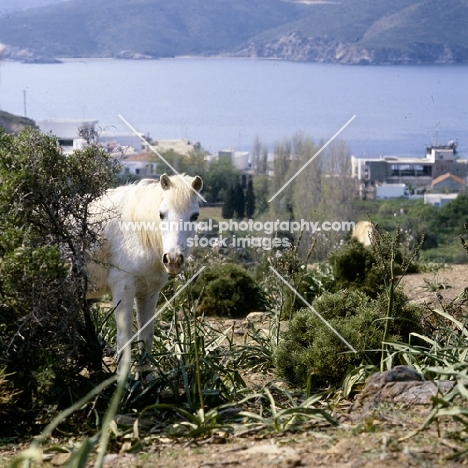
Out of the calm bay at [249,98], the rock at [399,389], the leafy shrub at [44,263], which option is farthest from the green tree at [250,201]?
the rock at [399,389]

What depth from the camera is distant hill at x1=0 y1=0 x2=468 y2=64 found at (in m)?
76.1

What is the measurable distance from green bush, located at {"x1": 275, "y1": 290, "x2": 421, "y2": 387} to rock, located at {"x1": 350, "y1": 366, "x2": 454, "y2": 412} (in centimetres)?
76

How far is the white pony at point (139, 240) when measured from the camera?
19.7 ft

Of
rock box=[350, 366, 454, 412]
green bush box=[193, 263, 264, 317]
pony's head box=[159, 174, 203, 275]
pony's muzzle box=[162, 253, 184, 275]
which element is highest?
pony's head box=[159, 174, 203, 275]

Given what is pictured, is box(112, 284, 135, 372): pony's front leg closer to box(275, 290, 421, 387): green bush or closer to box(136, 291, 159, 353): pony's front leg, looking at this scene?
box(136, 291, 159, 353): pony's front leg

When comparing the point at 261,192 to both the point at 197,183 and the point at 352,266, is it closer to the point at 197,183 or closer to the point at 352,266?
the point at 352,266

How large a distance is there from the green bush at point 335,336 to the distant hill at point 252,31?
226ft

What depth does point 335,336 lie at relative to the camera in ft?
21.4

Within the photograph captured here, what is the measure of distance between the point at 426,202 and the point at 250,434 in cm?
5684

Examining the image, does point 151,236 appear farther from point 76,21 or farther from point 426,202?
point 76,21

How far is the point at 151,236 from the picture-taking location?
248 inches

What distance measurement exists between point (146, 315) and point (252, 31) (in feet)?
273

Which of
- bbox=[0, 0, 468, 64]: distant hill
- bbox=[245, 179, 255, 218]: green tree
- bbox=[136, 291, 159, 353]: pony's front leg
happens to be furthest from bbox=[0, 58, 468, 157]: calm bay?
bbox=[136, 291, 159, 353]: pony's front leg

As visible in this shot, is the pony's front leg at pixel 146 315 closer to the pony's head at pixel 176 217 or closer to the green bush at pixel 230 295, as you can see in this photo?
the pony's head at pixel 176 217
